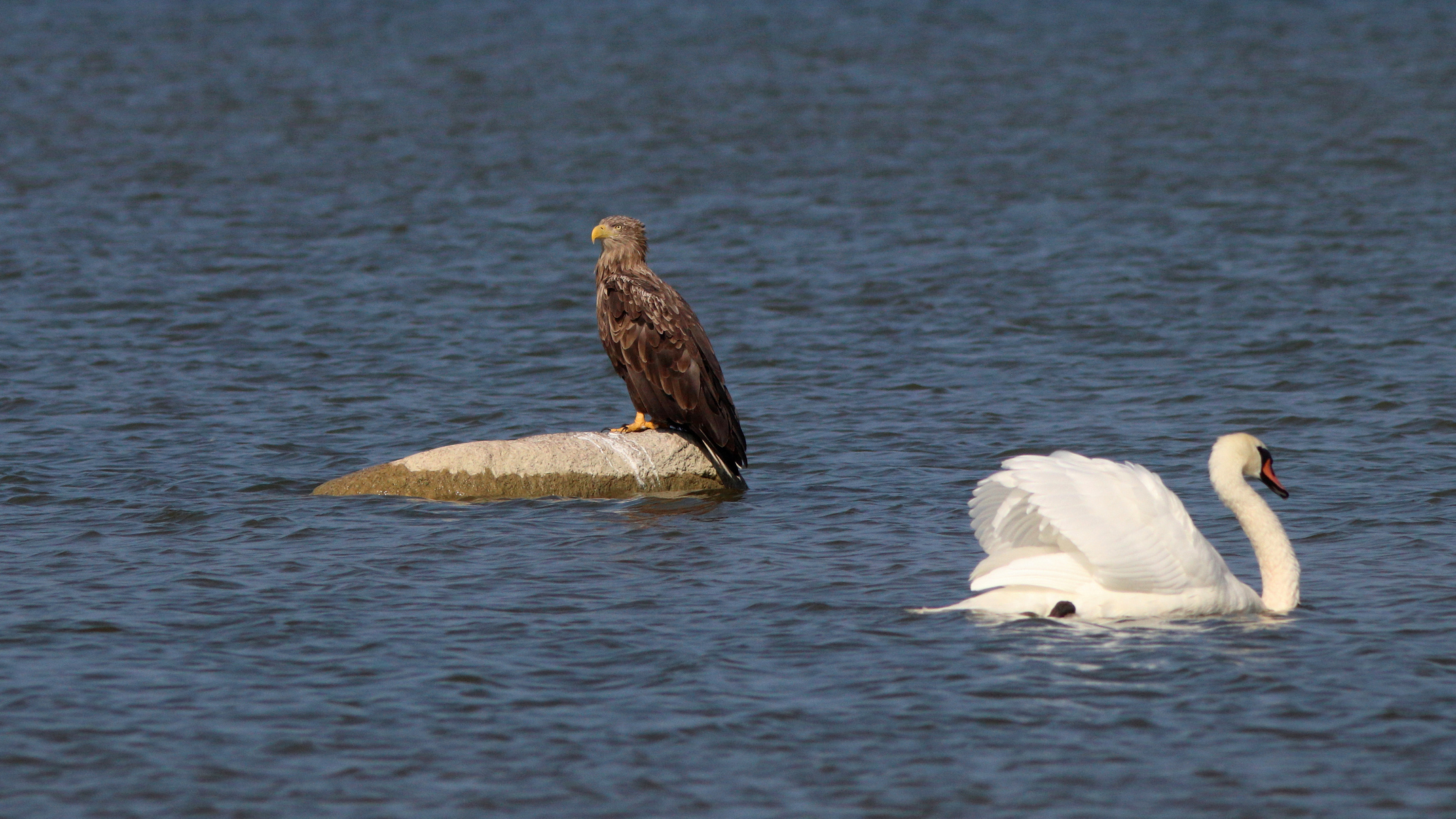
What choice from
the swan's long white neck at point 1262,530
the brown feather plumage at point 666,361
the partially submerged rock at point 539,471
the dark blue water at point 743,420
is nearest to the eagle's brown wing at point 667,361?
the brown feather plumage at point 666,361

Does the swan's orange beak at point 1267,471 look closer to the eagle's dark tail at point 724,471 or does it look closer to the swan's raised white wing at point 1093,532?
the swan's raised white wing at point 1093,532

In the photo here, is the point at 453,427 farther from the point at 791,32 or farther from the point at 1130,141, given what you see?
the point at 791,32

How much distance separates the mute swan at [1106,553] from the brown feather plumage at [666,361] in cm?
328

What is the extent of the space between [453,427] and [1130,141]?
16292 mm

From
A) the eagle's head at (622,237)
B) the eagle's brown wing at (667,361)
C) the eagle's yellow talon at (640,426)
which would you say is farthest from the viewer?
the eagle's head at (622,237)

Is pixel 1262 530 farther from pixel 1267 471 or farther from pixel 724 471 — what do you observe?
pixel 724 471

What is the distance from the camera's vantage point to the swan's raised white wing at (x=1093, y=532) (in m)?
8.45

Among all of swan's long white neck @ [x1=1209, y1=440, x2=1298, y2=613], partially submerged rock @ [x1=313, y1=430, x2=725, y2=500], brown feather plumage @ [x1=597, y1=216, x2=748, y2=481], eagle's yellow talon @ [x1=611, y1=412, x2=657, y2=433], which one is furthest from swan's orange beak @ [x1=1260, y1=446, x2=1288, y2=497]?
eagle's yellow talon @ [x1=611, y1=412, x2=657, y2=433]

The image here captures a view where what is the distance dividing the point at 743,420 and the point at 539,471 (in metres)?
2.76

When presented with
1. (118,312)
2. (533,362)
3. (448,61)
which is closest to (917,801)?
(533,362)

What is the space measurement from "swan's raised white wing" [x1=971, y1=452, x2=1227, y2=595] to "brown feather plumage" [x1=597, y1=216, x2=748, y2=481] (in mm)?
3296

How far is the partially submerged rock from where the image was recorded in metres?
11.5

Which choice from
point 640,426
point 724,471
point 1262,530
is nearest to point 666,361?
point 640,426

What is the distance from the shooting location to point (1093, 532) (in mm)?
8453
